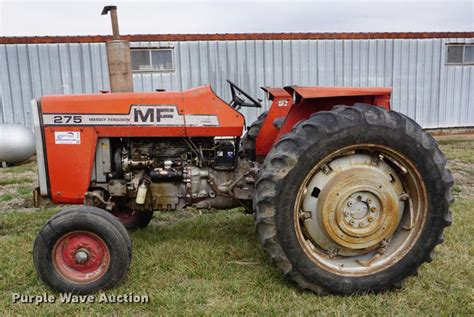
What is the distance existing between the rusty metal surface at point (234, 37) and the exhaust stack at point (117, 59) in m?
5.78

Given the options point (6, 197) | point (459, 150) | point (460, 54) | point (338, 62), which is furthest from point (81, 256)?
point (460, 54)

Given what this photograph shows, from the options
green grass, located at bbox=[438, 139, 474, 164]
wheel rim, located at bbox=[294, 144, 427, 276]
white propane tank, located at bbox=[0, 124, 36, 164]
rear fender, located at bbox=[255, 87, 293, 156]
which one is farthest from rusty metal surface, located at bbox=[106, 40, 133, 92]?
green grass, located at bbox=[438, 139, 474, 164]

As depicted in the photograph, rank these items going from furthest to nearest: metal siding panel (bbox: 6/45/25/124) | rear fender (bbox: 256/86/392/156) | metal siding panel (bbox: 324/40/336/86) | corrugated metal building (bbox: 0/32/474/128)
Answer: metal siding panel (bbox: 324/40/336/86), corrugated metal building (bbox: 0/32/474/128), metal siding panel (bbox: 6/45/25/124), rear fender (bbox: 256/86/392/156)

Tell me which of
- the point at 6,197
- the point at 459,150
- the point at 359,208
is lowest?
the point at 459,150

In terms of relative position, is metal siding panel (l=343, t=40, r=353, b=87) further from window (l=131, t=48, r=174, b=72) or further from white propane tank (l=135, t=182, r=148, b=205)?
white propane tank (l=135, t=182, r=148, b=205)

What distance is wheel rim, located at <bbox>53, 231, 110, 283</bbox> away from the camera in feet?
9.14

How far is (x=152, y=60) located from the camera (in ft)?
31.1

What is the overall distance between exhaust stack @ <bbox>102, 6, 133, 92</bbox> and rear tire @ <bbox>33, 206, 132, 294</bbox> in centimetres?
142

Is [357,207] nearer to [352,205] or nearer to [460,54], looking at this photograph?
[352,205]

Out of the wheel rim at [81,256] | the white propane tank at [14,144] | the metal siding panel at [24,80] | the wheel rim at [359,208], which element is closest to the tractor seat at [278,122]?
the wheel rim at [359,208]

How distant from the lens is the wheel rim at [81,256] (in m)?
2.79

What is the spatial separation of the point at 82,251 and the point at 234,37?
7.74 metres

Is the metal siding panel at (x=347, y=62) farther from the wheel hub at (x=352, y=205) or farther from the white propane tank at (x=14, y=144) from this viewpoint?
the wheel hub at (x=352, y=205)

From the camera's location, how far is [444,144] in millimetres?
9758
